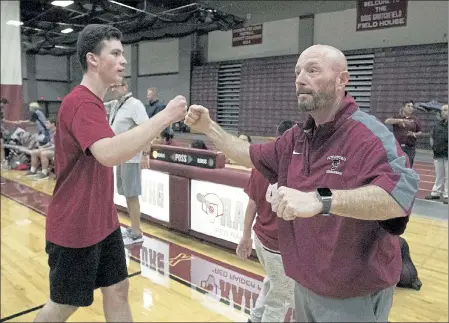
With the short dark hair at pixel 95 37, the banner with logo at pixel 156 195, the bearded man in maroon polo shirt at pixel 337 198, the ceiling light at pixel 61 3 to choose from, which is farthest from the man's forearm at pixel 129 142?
the banner with logo at pixel 156 195

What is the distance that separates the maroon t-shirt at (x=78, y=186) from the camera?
1.06 m

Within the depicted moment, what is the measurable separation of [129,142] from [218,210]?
154 cm

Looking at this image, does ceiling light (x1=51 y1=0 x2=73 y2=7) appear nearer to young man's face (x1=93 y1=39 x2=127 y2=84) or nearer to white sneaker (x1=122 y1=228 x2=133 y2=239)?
young man's face (x1=93 y1=39 x2=127 y2=84)

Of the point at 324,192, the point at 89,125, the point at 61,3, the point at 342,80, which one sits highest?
the point at 61,3

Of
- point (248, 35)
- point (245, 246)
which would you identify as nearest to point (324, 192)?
point (248, 35)

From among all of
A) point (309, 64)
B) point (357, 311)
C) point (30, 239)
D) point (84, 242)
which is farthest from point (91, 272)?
point (30, 239)

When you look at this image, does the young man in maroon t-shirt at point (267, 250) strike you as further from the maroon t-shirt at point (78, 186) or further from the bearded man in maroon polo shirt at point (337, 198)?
the maroon t-shirt at point (78, 186)

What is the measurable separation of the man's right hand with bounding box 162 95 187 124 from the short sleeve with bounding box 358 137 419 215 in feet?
1.48

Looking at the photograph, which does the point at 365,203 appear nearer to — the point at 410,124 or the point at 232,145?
the point at 232,145

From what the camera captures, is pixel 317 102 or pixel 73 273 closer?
pixel 317 102

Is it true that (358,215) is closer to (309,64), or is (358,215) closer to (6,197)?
(309,64)

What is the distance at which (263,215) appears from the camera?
1.45 m

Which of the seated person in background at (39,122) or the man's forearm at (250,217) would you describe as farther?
the seated person in background at (39,122)

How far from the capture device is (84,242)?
1.20 meters
